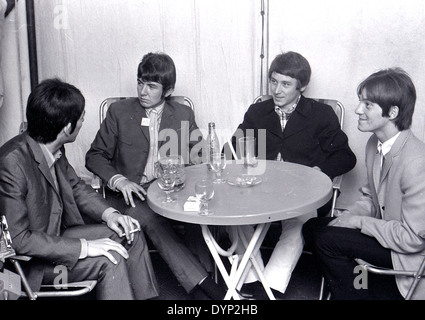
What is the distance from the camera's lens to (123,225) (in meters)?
2.70

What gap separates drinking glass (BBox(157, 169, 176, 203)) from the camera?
2608 millimetres

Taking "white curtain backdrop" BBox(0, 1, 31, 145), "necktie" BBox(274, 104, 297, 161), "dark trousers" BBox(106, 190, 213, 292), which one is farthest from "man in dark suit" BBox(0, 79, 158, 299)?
"white curtain backdrop" BBox(0, 1, 31, 145)

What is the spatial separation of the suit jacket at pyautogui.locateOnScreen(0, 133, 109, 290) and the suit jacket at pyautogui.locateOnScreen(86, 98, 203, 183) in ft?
2.80

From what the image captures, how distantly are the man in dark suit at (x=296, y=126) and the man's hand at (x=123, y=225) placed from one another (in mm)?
1256

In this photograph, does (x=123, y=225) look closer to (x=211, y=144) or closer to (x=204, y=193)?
(x=204, y=193)

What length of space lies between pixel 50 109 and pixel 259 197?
3.60 ft

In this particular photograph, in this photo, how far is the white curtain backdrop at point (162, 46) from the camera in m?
3.98

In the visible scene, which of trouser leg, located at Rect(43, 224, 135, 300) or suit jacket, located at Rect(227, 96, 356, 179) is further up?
suit jacket, located at Rect(227, 96, 356, 179)

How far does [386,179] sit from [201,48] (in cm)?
192

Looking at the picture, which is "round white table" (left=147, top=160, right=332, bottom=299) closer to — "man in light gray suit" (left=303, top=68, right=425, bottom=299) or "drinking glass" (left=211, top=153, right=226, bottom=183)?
"drinking glass" (left=211, top=153, right=226, bottom=183)

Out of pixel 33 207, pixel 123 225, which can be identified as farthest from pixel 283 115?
pixel 33 207

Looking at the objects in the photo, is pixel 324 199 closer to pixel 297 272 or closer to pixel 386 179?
pixel 386 179
